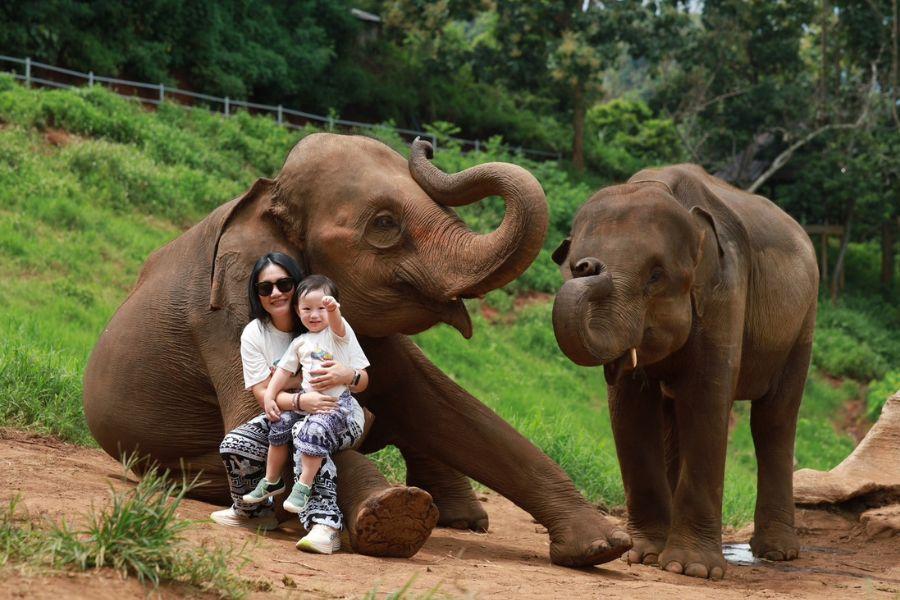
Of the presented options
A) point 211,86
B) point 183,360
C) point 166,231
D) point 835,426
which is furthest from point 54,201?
point 211,86

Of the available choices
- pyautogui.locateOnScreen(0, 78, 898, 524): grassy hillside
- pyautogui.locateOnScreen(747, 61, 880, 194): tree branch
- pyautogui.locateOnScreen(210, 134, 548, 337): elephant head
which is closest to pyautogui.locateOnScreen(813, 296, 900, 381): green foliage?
pyautogui.locateOnScreen(0, 78, 898, 524): grassy hillside

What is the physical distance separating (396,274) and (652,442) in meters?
1.89

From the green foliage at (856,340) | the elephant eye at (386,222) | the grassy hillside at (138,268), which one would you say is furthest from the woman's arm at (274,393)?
the green foliage at (856,340)

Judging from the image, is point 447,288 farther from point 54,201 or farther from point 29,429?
point 54,201

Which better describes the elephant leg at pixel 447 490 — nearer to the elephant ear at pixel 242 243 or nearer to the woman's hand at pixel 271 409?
the elephant ear at pixel 242 243

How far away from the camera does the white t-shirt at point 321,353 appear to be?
530 cm

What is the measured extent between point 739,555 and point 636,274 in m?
2.31

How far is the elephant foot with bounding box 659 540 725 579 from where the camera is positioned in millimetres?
6312

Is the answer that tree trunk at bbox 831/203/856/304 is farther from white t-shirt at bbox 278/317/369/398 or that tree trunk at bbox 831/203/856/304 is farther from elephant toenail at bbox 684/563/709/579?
white t-shirt at bbox 278/317/369/398

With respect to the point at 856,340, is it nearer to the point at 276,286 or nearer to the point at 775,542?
the point at 775,542

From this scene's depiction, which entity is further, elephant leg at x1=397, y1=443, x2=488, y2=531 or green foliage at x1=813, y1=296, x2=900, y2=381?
green foliage at x1=813, y1=296, x2=900, y2=381

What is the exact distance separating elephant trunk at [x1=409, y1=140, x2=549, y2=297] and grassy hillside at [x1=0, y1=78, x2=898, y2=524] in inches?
128

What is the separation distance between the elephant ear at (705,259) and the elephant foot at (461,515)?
163 centimetres

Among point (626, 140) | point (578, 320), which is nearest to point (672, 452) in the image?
point (578, 320)
